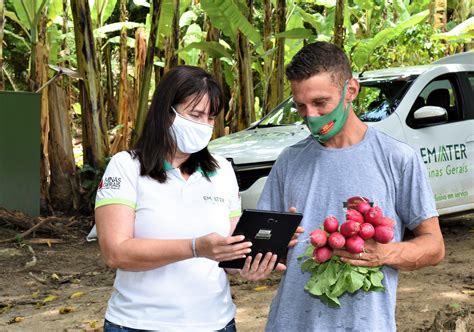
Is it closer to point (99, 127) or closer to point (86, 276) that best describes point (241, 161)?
point (86, 276)

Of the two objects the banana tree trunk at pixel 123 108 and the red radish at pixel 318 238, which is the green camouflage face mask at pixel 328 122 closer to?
the red radish at pixel 318 238

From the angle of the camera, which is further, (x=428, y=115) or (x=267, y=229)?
(x=428, y=115)

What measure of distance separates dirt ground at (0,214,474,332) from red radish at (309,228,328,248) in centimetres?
272

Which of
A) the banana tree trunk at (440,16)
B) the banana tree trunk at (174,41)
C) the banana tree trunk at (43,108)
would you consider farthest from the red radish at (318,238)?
the banana tree trunk at (440,16)

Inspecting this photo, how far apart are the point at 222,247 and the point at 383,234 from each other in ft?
1.57

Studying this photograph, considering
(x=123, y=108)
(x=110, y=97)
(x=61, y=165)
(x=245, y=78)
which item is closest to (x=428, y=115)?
(x=245, y=78)

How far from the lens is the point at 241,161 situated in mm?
7457

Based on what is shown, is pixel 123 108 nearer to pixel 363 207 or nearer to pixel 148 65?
pixel 148 65

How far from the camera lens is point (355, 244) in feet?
7.45

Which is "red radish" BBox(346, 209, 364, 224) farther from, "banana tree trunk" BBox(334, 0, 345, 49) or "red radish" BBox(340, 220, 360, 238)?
"banana tree trunk" BBox(334, 0, 345, 49)

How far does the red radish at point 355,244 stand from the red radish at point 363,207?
0.09 m

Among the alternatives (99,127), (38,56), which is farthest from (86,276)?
(38,56)

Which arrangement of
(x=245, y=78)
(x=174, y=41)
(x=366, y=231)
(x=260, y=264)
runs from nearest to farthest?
(x=366, y=231) → (x=260, y=264) → (x=245, y=78) → (x=174, y=41)

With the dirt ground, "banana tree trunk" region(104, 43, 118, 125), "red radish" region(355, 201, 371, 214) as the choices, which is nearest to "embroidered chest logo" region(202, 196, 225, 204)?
"red radish" region(355, 201, 371, 214)
